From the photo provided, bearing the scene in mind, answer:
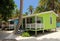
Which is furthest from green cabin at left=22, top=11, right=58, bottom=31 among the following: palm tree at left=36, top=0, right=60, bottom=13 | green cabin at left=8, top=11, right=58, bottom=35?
palm tree at left=36, top=0, right=60, bottom=13

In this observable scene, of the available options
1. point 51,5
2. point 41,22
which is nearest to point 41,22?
point 41,22

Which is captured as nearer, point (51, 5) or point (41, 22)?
point (41, 22)

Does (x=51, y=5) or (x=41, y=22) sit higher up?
(x=51, y=5)

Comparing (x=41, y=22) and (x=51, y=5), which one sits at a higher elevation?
(x=51, y=5)

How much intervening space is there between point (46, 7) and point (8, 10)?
19580mm

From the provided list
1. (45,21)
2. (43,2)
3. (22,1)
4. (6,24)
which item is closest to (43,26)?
(45,21)

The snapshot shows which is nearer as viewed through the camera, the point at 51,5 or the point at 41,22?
the point at 41,22

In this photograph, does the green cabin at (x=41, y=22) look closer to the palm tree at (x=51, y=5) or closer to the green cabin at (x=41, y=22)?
the green cabin at (x=41, y=22)

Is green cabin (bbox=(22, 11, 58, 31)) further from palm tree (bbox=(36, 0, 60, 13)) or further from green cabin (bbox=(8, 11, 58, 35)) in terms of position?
palm tree (bbox=(36, 0, 60, 13))

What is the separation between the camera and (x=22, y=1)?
23.9m

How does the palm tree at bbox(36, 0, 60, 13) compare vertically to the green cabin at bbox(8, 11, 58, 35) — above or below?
above

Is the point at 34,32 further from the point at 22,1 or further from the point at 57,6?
the point at 57,6

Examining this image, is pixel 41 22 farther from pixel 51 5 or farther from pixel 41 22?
pixel 51 5

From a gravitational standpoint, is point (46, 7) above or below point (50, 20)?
above
